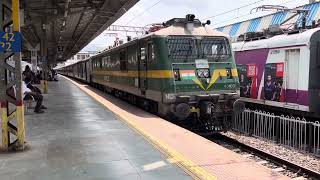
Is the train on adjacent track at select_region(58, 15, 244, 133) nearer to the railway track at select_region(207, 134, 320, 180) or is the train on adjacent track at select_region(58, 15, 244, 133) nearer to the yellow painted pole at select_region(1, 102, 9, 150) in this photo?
the railway track at select_region(207, 134, 320, 180)

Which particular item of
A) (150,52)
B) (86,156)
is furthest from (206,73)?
(86,156)

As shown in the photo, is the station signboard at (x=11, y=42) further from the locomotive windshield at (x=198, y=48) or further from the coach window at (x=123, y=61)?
the coach window at (x=123, y=61)

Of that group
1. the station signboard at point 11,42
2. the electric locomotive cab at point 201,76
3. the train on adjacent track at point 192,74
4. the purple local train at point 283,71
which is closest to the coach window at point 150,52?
the train on adjacent track at point 192,74

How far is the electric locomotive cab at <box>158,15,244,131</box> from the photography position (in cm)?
1198

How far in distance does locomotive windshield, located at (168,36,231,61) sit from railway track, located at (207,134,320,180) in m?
2.23

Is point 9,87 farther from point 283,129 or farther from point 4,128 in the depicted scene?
point 283,129

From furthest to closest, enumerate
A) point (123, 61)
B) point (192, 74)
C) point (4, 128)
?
point (123, 61) < point (192, 74) < point (4, 128)

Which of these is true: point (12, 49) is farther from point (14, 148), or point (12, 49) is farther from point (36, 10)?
point (36, 10)

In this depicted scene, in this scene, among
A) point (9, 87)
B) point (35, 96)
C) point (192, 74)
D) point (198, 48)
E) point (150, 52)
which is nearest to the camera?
point (9, 87)

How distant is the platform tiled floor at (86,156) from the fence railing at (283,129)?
3.75 m

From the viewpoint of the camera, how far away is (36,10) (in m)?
25.5

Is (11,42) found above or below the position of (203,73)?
above

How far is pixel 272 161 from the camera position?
943 centimetres

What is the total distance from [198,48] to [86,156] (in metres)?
5.97
